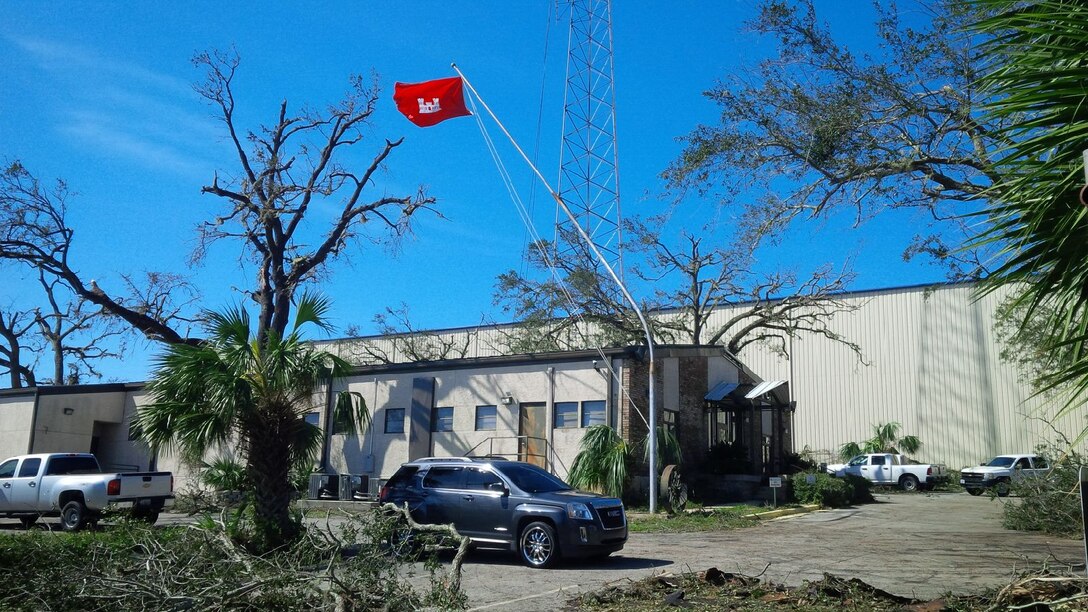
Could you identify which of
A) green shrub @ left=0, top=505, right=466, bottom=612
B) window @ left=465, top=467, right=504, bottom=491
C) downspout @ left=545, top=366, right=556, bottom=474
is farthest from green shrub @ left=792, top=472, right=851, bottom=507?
green shrub @ left=0, top=505, right=466, bottom=612

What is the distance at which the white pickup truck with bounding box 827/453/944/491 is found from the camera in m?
39.5

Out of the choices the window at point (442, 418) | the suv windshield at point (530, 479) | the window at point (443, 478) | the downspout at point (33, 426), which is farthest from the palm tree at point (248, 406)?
the downspout at point (33, 426)

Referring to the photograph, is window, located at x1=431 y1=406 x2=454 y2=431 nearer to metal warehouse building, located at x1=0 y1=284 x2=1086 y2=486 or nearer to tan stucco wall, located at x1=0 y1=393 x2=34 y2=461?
metal warehouse building, located at x1=0 y1=284 x2=1086 y2=486

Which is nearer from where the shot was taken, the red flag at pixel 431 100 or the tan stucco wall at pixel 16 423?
the red flag at pixel 431 100

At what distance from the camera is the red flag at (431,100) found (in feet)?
82.9

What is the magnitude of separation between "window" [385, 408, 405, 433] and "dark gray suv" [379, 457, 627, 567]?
1340cm

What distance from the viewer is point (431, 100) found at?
25594 millimetres

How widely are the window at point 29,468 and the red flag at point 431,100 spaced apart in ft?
43.7

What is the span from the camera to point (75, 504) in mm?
19469

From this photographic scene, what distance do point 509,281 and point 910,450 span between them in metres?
23.5

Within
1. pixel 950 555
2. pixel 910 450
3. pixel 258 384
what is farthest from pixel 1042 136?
pixel 910 450

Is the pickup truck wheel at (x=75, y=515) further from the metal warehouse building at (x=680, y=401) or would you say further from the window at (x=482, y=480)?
the window at (x=482, y=480)

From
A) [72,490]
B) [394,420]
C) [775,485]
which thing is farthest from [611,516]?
[394,420]

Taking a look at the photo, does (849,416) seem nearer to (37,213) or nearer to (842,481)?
(842,481)
